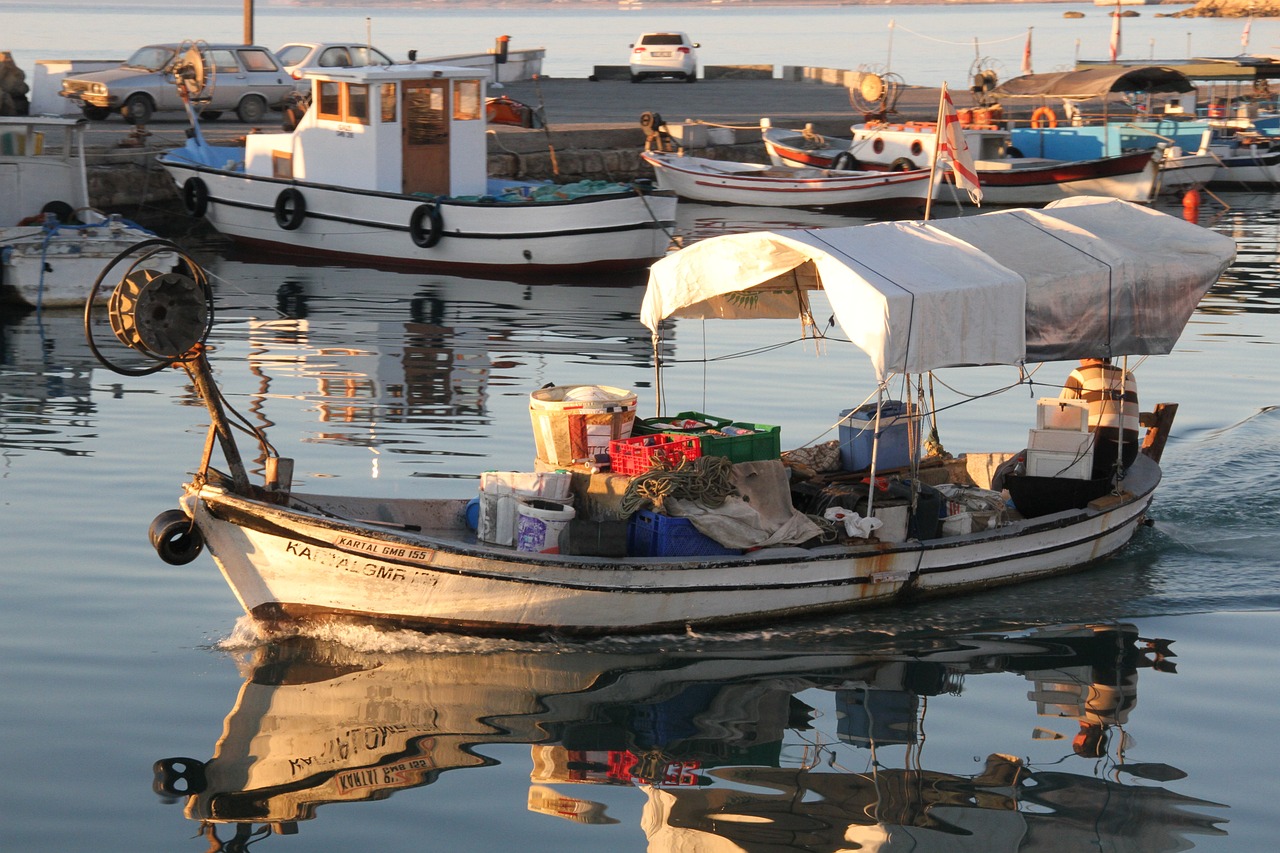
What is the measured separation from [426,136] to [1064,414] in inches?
572

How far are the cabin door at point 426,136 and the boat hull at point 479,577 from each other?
568 inches

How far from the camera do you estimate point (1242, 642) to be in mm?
9805

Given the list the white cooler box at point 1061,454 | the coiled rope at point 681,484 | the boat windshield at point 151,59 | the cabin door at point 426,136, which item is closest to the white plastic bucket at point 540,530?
the coiled rope at point 681,484

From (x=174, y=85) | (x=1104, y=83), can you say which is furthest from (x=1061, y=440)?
(x=174, y=85)

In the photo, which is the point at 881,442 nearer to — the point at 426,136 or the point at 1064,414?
the point at 1064,414

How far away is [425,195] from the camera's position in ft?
78.4

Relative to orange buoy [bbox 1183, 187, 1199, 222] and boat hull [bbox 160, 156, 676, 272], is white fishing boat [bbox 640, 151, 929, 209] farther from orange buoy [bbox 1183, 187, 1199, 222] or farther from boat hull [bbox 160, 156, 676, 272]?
boat hull [bbox 160, 156, 676, 272]

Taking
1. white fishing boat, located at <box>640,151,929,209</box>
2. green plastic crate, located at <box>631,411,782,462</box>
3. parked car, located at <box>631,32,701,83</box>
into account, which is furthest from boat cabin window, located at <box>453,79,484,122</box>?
parked car, located at <box>631,32,701,83</box>

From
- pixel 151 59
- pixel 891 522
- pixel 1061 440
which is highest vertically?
pixel 151 59

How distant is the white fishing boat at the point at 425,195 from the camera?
23359 millimetres

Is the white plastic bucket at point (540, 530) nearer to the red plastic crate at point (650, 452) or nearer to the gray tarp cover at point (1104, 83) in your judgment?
the red plastic crate at point (650, 452)

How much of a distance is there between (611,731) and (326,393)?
8538mm

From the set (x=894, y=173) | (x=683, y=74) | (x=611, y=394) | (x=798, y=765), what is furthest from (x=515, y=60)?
(x=798, y=765)

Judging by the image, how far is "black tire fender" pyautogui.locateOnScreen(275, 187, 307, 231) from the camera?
24.6 m
